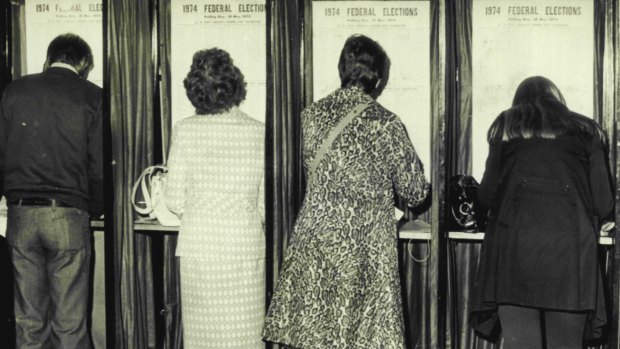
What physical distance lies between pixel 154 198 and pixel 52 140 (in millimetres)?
654

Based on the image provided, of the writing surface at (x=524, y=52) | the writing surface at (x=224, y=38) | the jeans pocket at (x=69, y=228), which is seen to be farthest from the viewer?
the writing surface at (x=224, y=38)

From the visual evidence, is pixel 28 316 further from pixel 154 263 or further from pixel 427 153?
pixel 427 153

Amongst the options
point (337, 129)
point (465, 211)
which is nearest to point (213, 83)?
point (337, 129)

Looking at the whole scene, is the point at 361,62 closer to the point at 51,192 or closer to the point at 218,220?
the point at 218,220

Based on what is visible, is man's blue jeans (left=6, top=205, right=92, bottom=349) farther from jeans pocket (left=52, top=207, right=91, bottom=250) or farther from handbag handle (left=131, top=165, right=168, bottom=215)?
handbag handle (left=131, top=165, right=168, bottom=215)

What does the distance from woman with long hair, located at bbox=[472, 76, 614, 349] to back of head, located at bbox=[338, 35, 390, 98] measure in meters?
0.77

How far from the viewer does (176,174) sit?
4.19m

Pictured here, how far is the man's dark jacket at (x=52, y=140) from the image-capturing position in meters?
4.64

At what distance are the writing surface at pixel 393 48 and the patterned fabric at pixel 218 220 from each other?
1071 millimetres

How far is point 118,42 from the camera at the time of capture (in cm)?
478

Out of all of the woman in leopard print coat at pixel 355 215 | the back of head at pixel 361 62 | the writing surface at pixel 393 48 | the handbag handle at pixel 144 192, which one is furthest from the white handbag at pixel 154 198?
the back of head at pixel 361 62

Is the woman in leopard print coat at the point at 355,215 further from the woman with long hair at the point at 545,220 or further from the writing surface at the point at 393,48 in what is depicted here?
the writing surface at the point at 393,48

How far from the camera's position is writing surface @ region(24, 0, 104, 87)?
5.33m

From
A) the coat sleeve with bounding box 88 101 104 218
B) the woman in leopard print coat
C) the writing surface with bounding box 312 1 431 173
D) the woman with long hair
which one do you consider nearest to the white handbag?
the coat sleeve with bounding box 88 101 104 218
